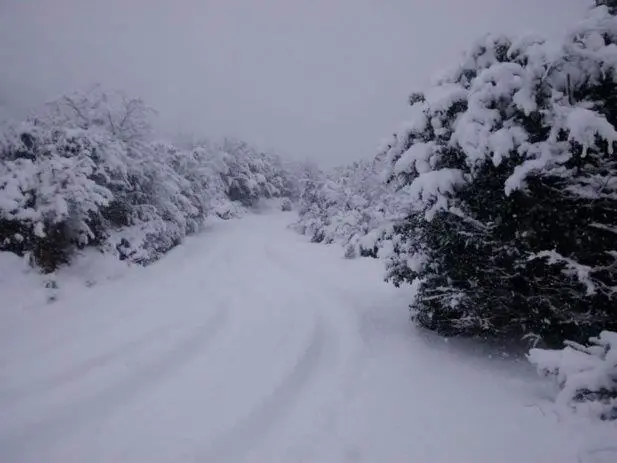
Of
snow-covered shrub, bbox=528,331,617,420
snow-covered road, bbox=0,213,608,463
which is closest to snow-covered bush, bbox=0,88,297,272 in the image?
snow-covered road, bbox=0,213,608,463

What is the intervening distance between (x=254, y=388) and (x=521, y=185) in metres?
4.51

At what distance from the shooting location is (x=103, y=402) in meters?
5.03

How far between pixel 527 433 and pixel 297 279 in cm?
765

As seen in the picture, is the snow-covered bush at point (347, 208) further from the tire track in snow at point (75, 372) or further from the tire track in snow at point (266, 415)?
the tire track in snow at point (75, 372)

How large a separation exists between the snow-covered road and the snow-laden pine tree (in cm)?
123

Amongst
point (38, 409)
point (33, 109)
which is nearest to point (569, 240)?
point (38, 409)

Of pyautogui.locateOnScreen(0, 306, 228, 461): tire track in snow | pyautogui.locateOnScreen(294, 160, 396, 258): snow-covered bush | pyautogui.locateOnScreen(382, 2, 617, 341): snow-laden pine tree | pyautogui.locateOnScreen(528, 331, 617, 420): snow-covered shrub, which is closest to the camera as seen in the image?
pyautogui.locateOnScreen(528, 331, 617, 420): snow-covered shrub

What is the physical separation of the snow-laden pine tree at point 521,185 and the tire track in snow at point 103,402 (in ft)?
13.4

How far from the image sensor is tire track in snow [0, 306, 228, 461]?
425cm

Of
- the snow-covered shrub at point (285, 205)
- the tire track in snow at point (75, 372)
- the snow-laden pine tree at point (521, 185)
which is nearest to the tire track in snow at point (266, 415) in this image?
the snow-laden pine tree at point (521, 185)

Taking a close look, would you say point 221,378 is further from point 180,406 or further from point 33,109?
point 33,109

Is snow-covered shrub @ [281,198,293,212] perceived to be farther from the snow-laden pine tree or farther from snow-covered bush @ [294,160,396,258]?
the snow-laden pine tree

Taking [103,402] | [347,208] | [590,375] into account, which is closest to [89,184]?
[103,402]

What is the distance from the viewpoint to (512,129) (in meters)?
5.08
